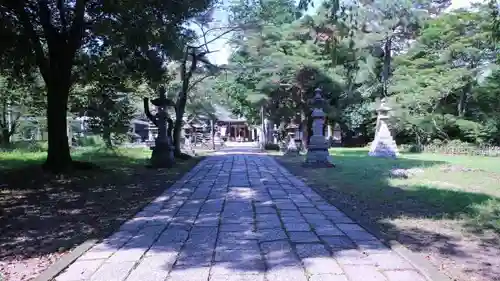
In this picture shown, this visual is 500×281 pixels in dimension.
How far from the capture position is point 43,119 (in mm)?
21891

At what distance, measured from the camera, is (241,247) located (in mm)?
3955

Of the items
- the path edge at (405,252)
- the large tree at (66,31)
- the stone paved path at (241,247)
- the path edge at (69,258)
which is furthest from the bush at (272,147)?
the path edge at (69,258)

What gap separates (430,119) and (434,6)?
8.38 m

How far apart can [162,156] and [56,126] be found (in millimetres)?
3556

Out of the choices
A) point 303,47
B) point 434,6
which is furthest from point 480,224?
point 434,6

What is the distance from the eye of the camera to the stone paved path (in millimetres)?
3264

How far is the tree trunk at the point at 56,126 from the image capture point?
9953mm

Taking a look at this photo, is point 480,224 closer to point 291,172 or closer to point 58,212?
point 58,212

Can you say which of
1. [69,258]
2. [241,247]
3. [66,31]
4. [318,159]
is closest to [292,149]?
[318,159]

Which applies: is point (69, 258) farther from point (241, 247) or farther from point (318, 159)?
point (318, 159)

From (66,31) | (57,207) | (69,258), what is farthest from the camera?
(66,31)

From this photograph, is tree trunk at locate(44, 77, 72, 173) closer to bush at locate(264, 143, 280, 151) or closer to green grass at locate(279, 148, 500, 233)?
green grass at locate(279, 148, 500, 233)

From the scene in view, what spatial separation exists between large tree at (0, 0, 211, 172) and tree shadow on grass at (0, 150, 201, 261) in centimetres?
115

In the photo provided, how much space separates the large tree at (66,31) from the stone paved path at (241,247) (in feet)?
14.3
